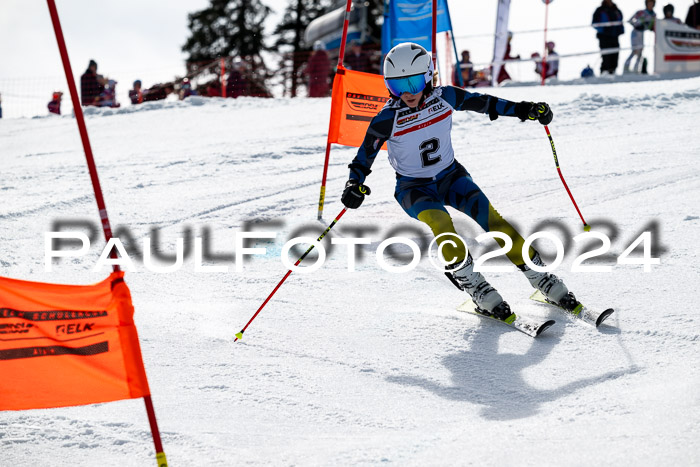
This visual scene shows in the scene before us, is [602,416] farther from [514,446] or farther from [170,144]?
[170,144]

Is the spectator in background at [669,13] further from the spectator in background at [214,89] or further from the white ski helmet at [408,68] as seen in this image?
the white ski helmet at [408,68]

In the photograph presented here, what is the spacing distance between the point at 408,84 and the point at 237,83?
12307mm

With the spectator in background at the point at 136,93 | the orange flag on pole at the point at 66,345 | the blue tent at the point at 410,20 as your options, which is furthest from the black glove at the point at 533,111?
the spectator in background at the point at 136,93

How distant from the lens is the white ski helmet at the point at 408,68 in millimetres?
4678

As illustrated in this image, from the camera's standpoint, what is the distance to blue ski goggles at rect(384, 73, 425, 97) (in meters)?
4.71

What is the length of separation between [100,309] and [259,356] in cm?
160

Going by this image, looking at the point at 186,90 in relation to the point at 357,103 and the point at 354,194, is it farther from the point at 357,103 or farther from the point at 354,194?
the point at 354,194

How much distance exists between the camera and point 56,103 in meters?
16.8

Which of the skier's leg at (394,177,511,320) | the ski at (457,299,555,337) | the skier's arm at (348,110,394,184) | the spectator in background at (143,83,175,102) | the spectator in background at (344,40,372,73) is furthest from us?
the spectator in background at (143,83,175,102)

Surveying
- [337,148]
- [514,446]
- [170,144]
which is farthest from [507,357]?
[170,144]

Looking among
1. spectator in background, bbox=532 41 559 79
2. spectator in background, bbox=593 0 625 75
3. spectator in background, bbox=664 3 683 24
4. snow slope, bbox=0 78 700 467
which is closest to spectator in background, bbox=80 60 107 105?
snow slope, bbox=0 78 700 467

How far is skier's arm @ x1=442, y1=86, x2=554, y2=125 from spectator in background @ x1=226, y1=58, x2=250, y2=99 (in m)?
12.0

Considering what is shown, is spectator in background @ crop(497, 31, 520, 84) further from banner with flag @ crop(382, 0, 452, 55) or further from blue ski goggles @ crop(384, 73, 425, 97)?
blue ski goggles @ crop(384, 73, 425, 97)

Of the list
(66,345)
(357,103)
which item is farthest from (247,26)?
(66,345)
